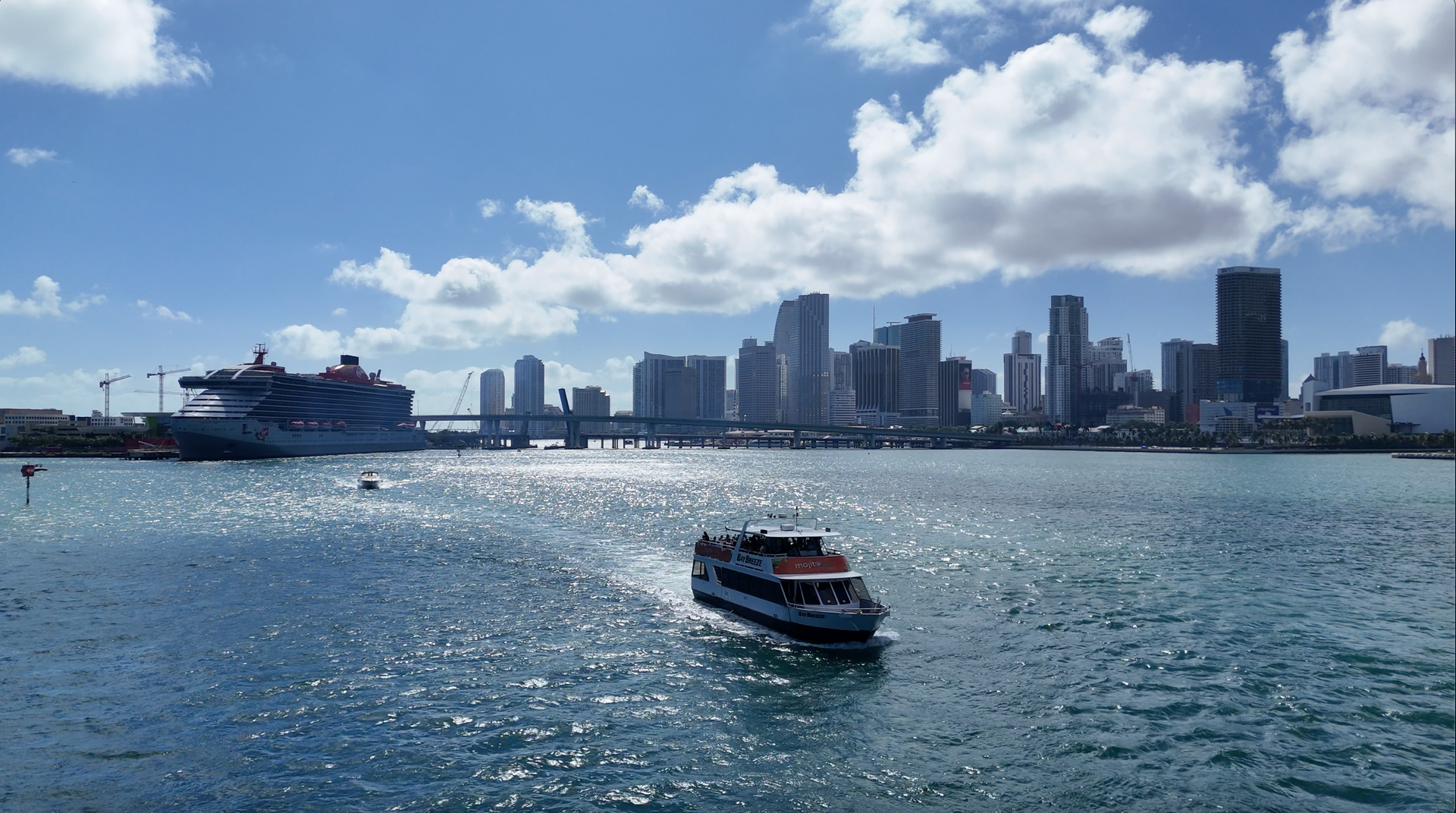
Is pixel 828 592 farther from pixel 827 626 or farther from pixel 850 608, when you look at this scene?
pixel 827 626

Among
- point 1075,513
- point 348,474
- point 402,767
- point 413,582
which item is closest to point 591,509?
point 413,582

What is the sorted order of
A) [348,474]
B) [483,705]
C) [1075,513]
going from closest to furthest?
[483,705] < [1075,513] < [348,474]

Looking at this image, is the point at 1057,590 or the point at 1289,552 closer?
the point at 1057,590

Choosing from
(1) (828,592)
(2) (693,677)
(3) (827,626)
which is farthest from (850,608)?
(2) (693,677)

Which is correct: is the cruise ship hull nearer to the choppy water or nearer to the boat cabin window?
the choppy water

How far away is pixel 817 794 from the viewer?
73.8 ft

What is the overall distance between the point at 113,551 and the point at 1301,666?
74.9m

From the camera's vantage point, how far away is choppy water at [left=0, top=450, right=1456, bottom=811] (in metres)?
23.1

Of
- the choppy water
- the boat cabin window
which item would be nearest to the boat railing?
the boat cabin window

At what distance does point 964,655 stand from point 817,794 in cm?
1423

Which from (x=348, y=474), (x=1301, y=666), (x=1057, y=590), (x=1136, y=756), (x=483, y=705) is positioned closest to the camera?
(x=1136, y=756)

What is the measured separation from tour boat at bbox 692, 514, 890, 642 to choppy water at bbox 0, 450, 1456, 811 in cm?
113

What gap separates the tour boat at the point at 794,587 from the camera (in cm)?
3578

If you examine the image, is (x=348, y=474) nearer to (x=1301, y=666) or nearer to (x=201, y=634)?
(x=201, y=634)
